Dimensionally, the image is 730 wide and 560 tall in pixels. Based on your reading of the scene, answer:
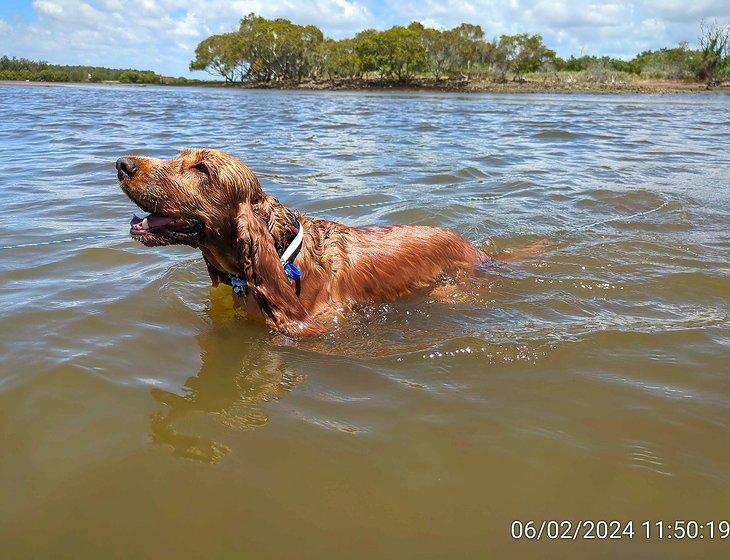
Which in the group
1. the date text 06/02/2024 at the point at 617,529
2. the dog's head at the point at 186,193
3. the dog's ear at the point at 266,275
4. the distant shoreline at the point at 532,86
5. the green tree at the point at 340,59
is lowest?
the date text 06/02/2024 at the point at 617,529

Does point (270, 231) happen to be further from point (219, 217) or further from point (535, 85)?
point (535, 85)

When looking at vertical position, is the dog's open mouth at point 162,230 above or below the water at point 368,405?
above

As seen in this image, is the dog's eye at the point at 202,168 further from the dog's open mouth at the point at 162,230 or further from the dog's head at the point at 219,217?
the dog's open mouth at the point at 162,230

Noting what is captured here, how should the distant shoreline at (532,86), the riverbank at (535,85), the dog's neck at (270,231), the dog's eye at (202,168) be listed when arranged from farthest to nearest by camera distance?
the riverbank at (535,85)
the distant shoreline at (532,86)
the dog's neck at (270,231)
the dog's eye at (202,168)

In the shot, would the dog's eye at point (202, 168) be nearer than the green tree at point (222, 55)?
Yes

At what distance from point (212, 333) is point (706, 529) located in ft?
11.7

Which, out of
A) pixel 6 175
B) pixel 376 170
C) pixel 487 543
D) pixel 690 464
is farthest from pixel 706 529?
pixel 6 175

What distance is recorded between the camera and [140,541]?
2518 mm

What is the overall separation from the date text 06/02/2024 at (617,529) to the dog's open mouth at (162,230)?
309 cm

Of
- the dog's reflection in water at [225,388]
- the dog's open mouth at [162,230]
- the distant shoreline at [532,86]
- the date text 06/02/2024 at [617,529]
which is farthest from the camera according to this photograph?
the distant shoreline at [532,86]

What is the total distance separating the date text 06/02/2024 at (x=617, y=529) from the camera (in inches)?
101

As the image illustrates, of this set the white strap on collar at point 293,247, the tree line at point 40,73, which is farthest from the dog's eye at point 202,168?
the tree line at point 40,73

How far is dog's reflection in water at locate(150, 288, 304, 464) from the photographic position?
3.26 metres

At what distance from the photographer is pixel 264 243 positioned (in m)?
4.55
